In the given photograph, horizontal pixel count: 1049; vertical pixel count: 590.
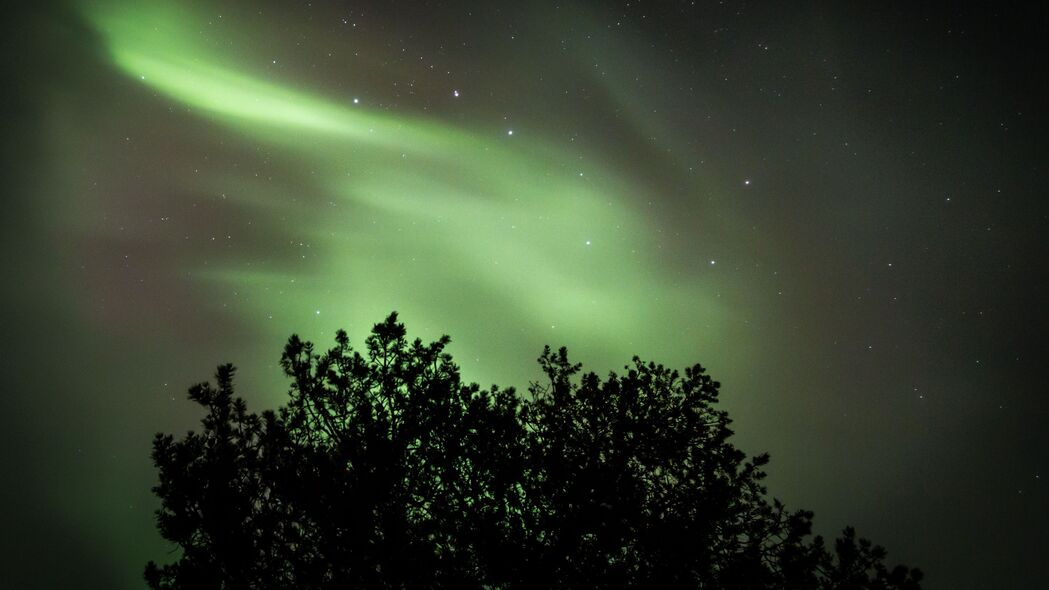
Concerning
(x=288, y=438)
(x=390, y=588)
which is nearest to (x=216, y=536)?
(x=288, y=438)

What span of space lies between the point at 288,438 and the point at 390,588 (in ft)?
6.57

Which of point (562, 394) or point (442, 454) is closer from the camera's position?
point (442, 454)

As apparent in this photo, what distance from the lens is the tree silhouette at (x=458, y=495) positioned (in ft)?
15.8

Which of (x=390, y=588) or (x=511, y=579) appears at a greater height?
(x=511, y=579)

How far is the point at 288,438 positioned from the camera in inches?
214

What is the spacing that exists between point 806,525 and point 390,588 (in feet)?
15.9

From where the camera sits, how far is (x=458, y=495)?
5605mm

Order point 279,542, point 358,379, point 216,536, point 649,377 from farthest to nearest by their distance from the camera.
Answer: point 649,377 → point 358,379 → point 279,542 → point 216,536

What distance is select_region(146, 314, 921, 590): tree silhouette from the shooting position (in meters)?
4.83

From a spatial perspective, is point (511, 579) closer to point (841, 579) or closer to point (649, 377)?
point (649, 377)

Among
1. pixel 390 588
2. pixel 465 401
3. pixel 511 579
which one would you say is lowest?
pixel 390 588

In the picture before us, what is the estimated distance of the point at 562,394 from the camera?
22.0 feet

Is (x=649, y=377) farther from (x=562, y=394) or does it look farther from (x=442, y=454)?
(x=442, y=454)

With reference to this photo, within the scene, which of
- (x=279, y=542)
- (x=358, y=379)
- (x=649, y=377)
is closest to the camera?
(x=279, y=542)
